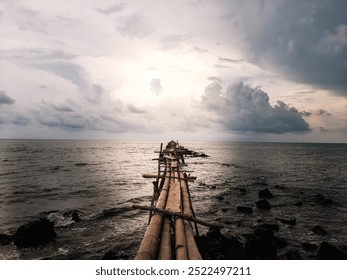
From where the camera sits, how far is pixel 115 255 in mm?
12289

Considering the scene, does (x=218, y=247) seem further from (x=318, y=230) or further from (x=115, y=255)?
(x=318, y=230)

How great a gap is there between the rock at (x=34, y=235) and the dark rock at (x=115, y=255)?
4.06 metres

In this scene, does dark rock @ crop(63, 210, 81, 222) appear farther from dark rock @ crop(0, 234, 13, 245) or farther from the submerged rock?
the submerged rock

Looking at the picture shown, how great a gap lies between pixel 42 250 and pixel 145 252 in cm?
876

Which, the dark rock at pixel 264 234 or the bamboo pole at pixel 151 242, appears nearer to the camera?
the bamboo pole at pixel 151 242

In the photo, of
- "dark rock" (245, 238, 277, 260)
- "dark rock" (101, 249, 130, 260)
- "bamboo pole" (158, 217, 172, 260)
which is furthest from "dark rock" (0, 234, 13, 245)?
"dark rock" (245, 238, 277, 260)

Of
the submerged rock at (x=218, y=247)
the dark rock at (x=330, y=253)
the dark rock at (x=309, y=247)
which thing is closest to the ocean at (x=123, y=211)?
the dark rock at (x=309, y=247)

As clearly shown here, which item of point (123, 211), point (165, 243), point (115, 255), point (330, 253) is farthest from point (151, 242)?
point (123, 211)

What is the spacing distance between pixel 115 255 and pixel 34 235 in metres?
4.76

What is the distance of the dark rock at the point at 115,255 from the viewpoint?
1177 centimetres

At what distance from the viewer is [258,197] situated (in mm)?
26734

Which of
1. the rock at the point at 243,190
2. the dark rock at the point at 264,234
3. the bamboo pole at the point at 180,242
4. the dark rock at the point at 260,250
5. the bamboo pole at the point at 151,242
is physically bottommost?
the rock at the point at 243,190

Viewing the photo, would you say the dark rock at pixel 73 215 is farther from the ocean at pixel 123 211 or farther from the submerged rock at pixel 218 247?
the submerged rock at pixel 218 247

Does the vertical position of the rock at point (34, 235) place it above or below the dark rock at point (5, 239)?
above
